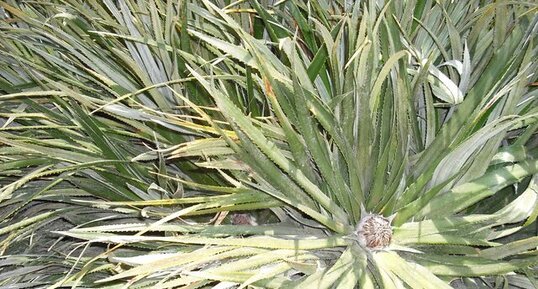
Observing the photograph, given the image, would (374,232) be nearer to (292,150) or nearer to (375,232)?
(375,232)

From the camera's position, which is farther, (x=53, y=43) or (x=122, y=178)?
(x=53, y=43)

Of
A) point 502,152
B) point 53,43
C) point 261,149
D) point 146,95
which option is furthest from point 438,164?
point 53,43

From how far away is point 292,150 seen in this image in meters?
0.70

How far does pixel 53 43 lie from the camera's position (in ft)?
3.16

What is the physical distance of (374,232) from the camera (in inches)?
26.5

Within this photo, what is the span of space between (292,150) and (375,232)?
4.7 inches

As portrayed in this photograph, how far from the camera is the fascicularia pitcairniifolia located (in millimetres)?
670

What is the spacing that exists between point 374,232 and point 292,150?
0.39 ft

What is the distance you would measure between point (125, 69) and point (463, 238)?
0.50 meters

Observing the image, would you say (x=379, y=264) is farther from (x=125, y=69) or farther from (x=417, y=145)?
(x=125, y=69)

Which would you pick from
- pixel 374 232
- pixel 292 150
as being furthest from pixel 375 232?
pixel 292 150

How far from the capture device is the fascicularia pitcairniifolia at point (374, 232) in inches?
26.4

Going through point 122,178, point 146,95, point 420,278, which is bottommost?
point 420,278

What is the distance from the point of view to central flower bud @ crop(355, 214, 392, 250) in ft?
2.20
